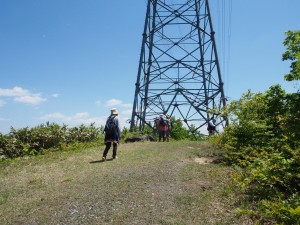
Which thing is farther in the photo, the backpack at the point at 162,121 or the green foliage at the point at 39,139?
the backpack at the point at 162,121

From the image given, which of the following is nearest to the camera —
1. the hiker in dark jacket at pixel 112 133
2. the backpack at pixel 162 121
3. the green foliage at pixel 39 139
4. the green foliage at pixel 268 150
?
the green foliage at pixel 268 150

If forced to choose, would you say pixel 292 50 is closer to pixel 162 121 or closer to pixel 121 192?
pixel 121 192

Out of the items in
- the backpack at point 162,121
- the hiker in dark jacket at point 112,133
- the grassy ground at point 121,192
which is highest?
the backpack at point 162,121

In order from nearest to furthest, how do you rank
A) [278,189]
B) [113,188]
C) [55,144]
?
[278,189] → [113,188] → [55,144]

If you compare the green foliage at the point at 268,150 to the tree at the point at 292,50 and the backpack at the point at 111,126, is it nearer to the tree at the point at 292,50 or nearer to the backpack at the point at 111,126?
the tree at the point at 292,50

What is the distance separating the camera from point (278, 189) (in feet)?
23.3

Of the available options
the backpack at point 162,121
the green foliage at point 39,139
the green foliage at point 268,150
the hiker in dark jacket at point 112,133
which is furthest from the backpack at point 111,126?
the backpack at point 162,121

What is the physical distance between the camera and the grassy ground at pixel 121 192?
6.28 meters

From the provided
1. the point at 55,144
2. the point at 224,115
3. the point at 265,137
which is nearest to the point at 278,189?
the point at 265,137

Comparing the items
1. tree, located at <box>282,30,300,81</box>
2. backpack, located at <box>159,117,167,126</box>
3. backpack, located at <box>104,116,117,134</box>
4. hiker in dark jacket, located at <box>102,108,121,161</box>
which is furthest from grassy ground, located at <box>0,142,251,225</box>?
backpack, located at <box>159,117,167,126</box>

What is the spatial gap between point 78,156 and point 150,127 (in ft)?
30.9

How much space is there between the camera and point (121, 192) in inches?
299

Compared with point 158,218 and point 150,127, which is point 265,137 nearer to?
point 158,218

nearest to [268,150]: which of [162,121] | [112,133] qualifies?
[112,133]
